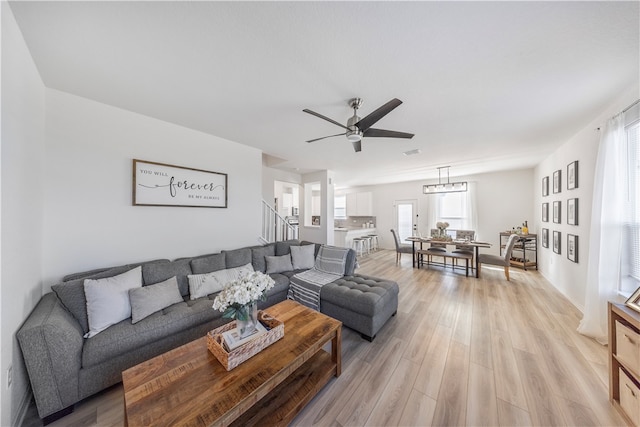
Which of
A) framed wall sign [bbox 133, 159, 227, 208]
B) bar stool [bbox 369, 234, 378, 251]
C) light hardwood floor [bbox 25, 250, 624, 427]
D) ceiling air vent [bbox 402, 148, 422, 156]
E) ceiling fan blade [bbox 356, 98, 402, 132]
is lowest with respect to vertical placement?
light hardwood floor [bbox 25, 250, 624, 427]

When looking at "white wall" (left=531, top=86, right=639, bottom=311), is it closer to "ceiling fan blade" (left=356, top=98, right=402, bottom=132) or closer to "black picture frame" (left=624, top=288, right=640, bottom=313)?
"black picture frame" (left=624, top=288, right=640, bottom=313)

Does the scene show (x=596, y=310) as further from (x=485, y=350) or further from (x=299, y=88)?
(x=299, y=88)

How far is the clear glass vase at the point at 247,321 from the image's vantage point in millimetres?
1492

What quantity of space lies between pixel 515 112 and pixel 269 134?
310cm

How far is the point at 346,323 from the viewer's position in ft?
8.16

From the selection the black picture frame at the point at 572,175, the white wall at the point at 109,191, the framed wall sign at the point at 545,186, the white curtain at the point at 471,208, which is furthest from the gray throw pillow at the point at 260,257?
the white curtain at the point at 471,208

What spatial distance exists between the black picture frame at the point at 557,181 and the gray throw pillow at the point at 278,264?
4826 millimetres

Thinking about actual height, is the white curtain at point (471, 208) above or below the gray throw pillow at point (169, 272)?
above

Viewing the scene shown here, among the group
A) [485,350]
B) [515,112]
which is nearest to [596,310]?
[485,350]

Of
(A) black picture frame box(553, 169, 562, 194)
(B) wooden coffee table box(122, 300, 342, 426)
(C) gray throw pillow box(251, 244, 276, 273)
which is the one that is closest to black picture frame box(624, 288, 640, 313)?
(B) wooden coffee table box(122, 300, 342, 426)

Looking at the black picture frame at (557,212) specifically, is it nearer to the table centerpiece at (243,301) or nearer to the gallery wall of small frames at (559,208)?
the gallery wall of small frames at (559,208)

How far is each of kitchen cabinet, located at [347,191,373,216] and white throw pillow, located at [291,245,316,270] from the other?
16.2 feet

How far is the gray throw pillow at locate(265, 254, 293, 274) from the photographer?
323cm

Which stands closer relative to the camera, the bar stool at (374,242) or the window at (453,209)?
the window at (453,209)
